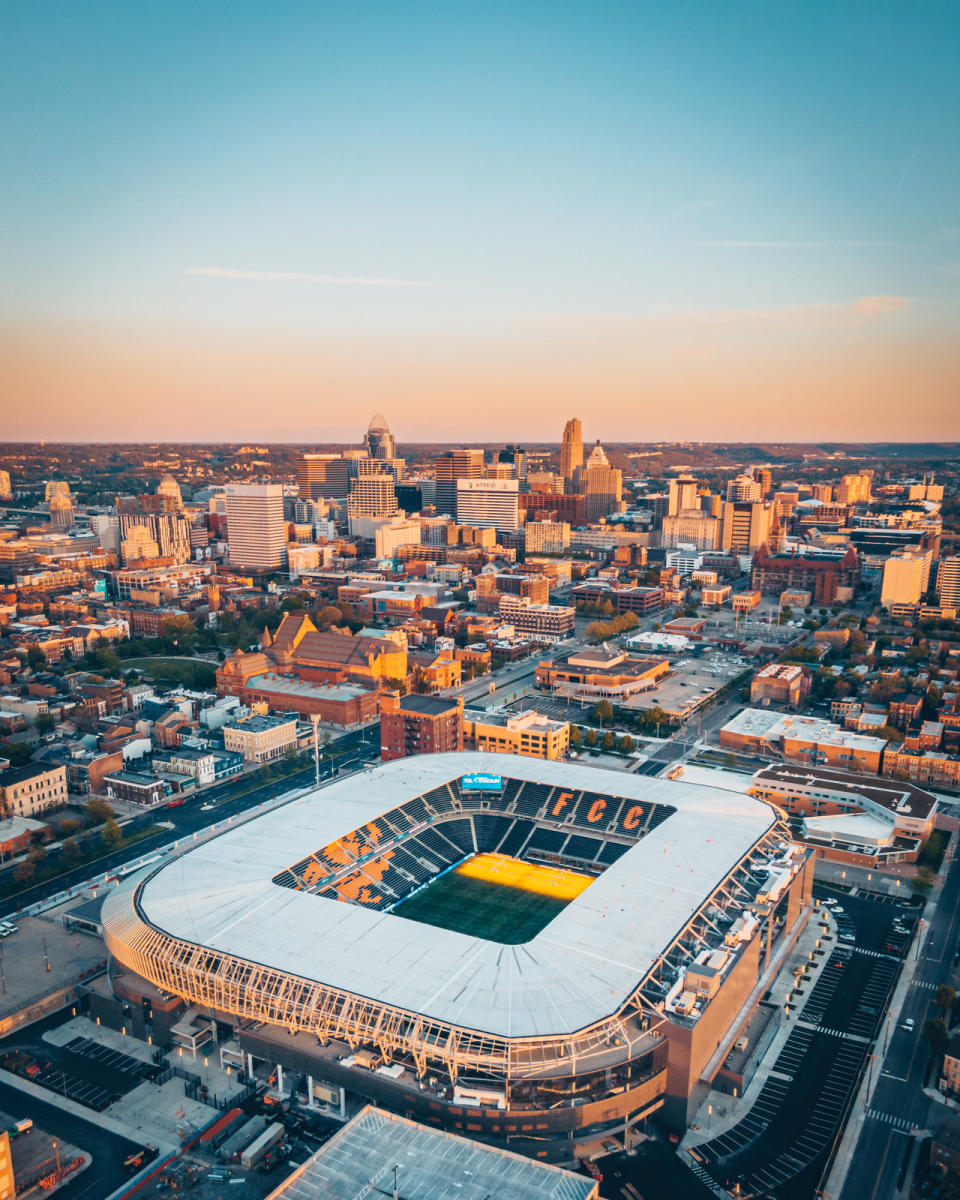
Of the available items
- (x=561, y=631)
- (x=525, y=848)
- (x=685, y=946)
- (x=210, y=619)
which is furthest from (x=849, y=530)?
(x=685, y=946)

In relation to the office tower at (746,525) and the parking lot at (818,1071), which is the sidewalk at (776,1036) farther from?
the office tower at (746,525)

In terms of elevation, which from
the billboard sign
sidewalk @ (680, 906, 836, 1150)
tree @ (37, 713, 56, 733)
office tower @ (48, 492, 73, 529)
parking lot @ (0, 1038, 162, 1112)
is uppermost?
office tower @ (48, 492, 73, 529)

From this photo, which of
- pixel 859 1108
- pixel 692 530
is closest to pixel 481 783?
pixel 859 1108

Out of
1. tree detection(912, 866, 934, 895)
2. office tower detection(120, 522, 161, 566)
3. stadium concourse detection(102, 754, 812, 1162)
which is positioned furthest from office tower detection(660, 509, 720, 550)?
tree detection(912, 866, 934, 895)

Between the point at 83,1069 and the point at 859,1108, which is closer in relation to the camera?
the point at 859,1108

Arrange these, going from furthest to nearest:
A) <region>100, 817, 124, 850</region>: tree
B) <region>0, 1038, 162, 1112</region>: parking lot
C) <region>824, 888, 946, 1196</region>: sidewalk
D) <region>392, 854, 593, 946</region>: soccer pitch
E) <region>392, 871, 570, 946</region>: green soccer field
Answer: <region>100, 817, 124, 850</region>: tree
<region>392, 854, 593, 946</region>: soccer pitch
<region>392, 871, 570, 946</region>: green soccer field
<region>0, 1038, 162, 1112</region>: parking lot
<region>824, 888, 946, 1196</region>: sidewalk

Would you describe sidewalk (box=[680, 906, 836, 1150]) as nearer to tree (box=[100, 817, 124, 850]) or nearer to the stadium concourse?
the stadium concourse

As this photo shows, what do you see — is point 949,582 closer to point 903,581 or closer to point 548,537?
point 903,581
